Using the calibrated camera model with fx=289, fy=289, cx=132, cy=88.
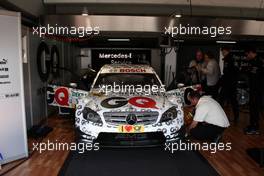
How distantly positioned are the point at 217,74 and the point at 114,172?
3.99 m

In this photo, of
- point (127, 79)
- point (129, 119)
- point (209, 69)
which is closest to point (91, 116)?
point (129, 119)

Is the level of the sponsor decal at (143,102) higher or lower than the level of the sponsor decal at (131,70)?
lower

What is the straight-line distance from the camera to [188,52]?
1284 centimetres

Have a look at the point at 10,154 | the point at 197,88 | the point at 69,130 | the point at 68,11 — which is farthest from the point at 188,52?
the point at 10,154

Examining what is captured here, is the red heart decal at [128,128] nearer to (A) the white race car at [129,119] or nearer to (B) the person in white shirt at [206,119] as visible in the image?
(A) the white race car at [129,119]

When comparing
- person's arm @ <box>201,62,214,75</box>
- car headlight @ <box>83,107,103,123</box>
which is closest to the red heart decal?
car headlight @ <box>83,107,103,123</box>

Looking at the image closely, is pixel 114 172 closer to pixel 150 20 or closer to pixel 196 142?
pixel 196 142

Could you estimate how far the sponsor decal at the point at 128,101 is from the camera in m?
4.13

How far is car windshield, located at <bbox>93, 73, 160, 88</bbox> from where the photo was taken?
17.3ft

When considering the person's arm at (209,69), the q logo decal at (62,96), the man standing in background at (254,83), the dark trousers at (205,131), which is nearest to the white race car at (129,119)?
the dark trousers at (205,131)

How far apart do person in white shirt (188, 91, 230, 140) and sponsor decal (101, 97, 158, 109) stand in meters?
0.81

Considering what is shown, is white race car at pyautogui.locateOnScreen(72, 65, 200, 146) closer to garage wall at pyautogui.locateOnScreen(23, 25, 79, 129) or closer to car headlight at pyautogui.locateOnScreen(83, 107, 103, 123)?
car headlight at pyautogui.locateOnScreen(83, 107, 103, 123)

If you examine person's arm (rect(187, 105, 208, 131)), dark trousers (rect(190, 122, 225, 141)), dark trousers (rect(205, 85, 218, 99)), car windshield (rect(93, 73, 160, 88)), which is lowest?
dark trousers (rect(190, 122, 225, 141))

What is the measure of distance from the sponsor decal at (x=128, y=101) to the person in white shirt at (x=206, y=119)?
0.81m
